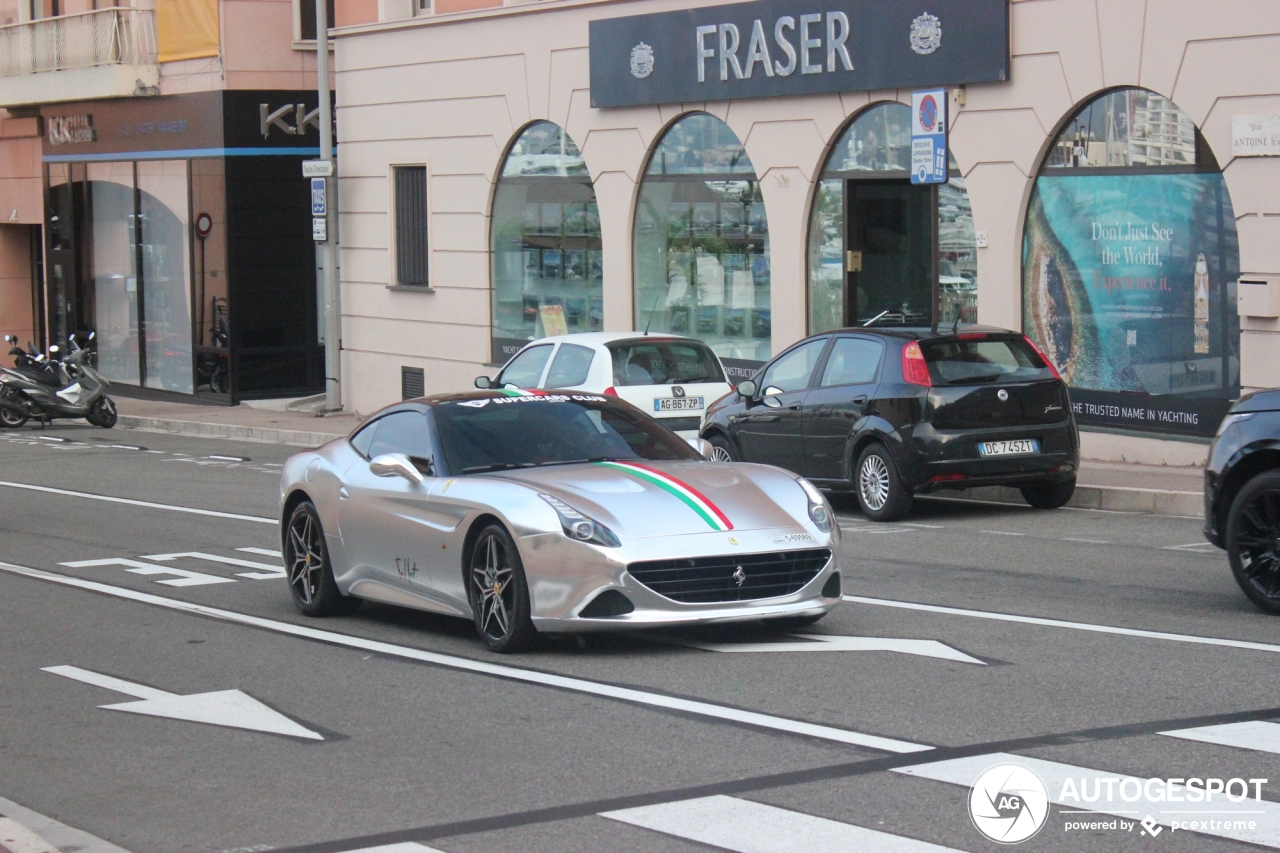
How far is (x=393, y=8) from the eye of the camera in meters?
28.5

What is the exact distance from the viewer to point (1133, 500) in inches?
602

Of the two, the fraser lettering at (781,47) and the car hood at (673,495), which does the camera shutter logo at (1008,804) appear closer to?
the car hood at (673,495)

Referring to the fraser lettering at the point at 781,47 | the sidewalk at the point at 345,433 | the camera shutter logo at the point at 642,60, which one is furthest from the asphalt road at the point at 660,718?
the camera shutter logo at the point at 642,60

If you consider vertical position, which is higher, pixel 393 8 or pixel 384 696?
pixel 393 8

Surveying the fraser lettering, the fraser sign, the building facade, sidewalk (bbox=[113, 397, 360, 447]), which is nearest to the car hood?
the fraser sign

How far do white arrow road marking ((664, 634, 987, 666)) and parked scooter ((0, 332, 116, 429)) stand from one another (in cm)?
2115

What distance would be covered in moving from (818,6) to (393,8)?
9.59 metres

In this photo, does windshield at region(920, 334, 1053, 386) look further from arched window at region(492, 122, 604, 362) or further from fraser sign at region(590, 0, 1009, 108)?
arched window at region(492, 122, 604, 362)

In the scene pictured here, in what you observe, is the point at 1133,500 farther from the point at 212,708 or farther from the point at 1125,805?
the point at 1125,805

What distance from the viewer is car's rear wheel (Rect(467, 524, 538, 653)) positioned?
28.6ft

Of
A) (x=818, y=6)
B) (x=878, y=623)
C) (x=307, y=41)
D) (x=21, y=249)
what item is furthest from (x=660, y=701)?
(x=21, y=249)

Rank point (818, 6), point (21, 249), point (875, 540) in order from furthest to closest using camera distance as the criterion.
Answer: point (21, 249) < point (818, 6) < point (875, 540)

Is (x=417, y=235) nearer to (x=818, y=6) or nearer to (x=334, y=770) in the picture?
(x=818, y=6)

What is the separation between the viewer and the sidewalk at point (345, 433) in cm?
1522
